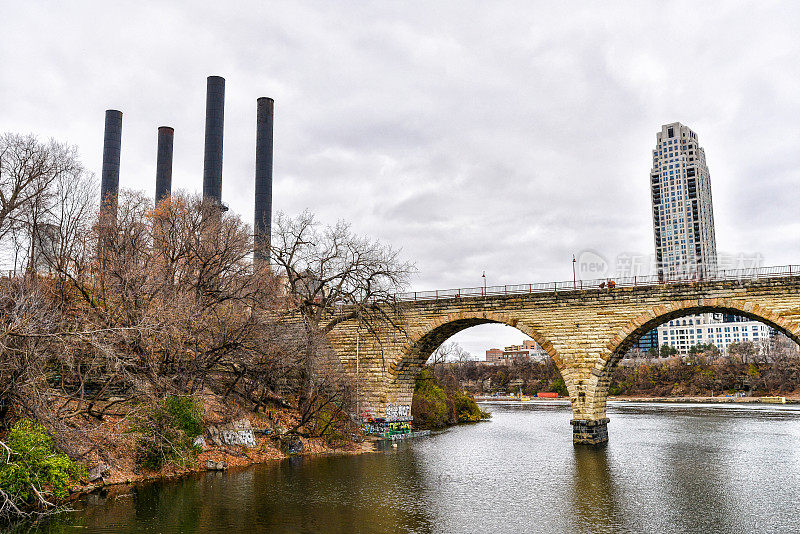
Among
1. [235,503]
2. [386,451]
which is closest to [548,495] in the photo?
[235,503]

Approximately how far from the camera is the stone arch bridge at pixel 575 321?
80.2 ft

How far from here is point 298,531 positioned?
39.9ft

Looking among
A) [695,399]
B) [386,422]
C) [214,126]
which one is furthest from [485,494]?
[695,399]

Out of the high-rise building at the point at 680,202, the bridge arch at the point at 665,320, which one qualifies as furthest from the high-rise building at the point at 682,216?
the bridge arch at the point at 665,320

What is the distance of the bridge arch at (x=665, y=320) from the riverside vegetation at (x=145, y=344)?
10144mm

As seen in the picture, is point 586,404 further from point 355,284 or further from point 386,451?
point 355,284

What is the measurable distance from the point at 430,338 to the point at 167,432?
1615 cm

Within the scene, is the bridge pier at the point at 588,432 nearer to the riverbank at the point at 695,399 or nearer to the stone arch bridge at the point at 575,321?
the stone arch bridge at the point at 575,321

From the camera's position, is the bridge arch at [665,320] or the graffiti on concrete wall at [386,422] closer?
the bridge arch at [665,320]

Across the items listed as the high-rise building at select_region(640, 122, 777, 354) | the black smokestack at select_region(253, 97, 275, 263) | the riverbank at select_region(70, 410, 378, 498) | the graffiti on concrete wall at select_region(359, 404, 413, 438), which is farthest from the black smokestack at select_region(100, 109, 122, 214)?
the high-rise building at select_region(640, 122, 777, 354)

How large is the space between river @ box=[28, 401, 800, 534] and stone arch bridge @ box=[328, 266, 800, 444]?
3203 mm

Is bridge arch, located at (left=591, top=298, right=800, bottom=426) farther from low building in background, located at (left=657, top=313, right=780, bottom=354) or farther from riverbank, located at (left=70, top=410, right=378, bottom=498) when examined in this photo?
low building in background, located at (left=657, top=313, right=780, bottom=354)

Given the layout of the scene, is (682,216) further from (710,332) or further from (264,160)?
(264,160)

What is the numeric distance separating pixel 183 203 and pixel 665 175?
5438 inches
